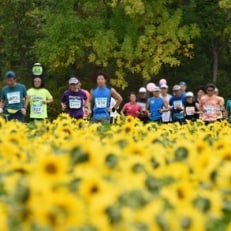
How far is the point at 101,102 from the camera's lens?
15.6m

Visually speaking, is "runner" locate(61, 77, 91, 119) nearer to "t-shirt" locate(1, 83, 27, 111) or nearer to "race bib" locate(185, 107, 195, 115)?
"t-shirt" locate(1, 83, 27, 111)

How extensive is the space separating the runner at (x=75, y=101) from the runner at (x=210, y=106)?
2.49 metres

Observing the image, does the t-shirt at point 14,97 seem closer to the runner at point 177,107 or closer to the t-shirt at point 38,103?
the t-shirt at point 38,103

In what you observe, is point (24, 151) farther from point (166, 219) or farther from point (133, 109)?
point (133, 109)

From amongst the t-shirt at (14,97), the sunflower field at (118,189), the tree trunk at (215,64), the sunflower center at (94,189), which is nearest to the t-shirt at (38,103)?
the t-shirt at (14,97)

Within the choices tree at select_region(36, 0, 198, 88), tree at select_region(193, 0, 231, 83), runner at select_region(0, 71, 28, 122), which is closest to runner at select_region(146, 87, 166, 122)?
runner at select_region(0, 71, 28, 122)

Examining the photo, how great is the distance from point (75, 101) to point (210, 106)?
2.84 meters

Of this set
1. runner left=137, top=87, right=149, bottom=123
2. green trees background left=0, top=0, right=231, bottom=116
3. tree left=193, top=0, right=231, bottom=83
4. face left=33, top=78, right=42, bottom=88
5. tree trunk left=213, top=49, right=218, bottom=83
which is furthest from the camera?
tree trunk left=213, top=49, right=218, bottom=83

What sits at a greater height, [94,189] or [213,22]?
[213,22]

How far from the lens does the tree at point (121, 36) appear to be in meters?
32.4

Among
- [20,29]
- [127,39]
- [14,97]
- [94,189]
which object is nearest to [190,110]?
[14,97]

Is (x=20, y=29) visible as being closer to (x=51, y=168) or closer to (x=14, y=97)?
(x=14, y=97)

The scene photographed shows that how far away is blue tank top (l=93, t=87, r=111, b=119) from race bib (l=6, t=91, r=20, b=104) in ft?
5.11

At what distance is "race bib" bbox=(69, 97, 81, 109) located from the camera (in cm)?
1555
